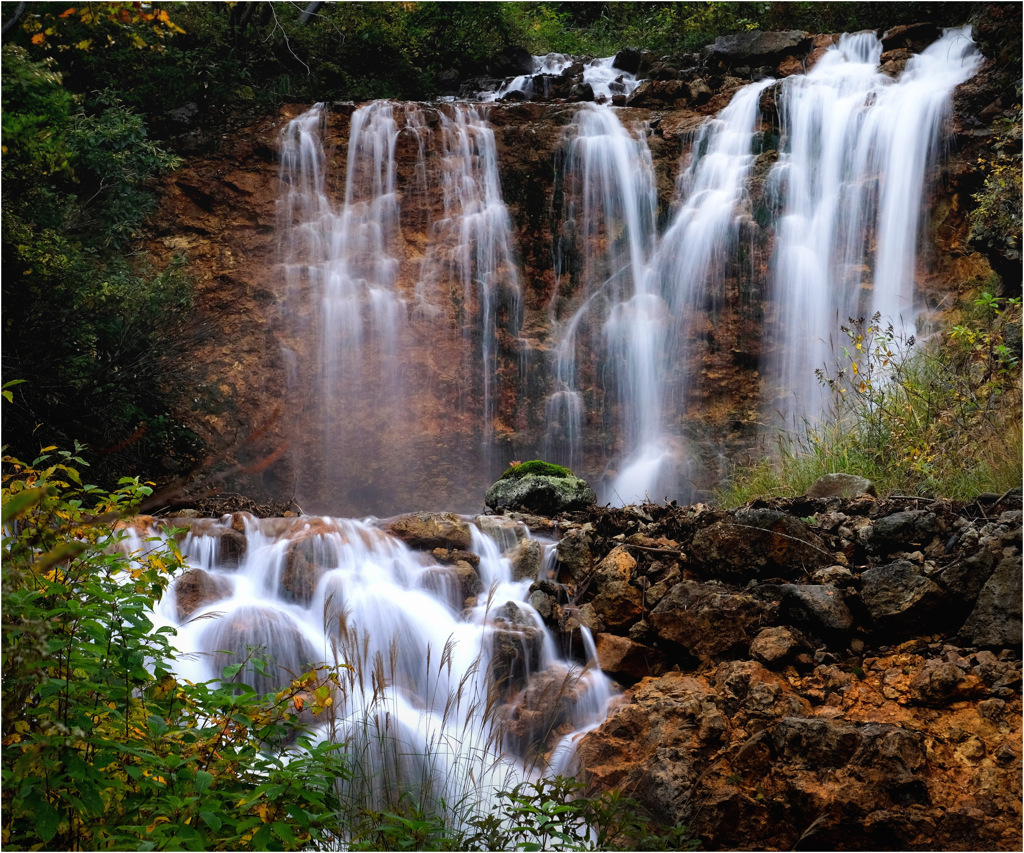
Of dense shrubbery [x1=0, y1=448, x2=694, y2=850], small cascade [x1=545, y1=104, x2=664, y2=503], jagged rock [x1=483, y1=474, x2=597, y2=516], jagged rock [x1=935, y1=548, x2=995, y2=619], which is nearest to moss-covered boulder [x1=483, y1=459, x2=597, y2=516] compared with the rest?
jagged rock [x1=483, y1=474, x2=597, y2=516]

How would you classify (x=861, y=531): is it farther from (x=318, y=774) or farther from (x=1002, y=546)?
(x=318, y=774)

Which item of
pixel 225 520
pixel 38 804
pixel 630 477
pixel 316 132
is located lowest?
pixel 38 804

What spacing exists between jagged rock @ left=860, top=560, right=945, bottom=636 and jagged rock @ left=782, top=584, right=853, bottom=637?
0.45 ft

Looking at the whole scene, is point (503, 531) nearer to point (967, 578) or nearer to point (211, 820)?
point (967, 578)

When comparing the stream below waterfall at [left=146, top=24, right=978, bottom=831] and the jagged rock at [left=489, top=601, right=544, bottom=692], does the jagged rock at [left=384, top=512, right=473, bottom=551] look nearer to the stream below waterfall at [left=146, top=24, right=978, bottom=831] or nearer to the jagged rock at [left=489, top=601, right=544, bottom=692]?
the jagged rock at [left=489, top=601, right=544, bottom=692]

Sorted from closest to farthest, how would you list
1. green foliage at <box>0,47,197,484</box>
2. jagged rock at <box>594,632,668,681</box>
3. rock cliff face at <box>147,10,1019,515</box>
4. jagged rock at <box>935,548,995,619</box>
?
jagged rock at <box>935,548,995,619</box> < jagged rock at <box>594,632,668,681</box> < green foliage at <box>0,47,197,484</box> < rock cliff face at <box>147,10,1019,515</box>

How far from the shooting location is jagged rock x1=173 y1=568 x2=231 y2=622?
18.4 feet

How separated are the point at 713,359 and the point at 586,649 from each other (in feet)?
25.9

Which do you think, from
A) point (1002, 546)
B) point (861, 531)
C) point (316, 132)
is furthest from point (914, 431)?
point (316, 132)

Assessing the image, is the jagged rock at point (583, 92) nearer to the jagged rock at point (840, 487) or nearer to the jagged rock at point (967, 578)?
the jagged rock at point (840, 487)

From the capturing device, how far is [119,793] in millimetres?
2678

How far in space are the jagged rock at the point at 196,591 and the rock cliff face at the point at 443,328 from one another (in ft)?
19.1

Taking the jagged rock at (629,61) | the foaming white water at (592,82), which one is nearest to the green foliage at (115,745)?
the foaming white water at (592,82)

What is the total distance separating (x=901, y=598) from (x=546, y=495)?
4.50 m
